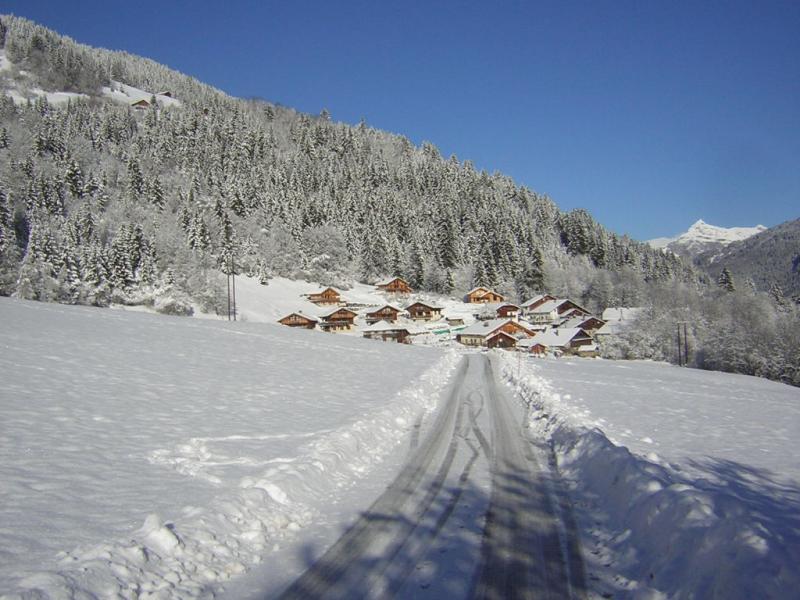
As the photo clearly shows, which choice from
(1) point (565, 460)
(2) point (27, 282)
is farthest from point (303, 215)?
(1) point (565, 460)

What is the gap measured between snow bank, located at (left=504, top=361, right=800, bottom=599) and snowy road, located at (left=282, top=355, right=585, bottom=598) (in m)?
0.53

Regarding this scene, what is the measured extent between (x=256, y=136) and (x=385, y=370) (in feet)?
537

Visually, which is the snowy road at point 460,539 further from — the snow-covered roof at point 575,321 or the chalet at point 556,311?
the chalet at point 556,311

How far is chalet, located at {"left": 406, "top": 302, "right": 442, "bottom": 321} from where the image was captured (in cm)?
9969

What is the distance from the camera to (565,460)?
1105 cm

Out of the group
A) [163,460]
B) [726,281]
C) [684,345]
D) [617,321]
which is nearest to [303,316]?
[617,321]

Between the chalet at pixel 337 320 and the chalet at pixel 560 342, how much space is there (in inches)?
1298

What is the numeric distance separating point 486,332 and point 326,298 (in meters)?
39.2

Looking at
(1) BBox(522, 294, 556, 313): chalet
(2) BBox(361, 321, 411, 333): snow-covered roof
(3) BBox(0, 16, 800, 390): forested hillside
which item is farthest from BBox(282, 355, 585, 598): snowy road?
(1) BBox(522, 294, 556, 313): chalet

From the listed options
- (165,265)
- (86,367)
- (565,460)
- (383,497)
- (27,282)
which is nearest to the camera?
(383,497)

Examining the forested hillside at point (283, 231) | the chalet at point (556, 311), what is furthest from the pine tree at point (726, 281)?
the chalet at point (556, 311)

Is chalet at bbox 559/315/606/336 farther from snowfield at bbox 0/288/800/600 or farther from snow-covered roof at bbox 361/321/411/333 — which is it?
snowfield at bbox 0/288/800/600

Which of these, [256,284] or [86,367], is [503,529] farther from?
[256,284]

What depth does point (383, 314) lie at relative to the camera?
309ft
